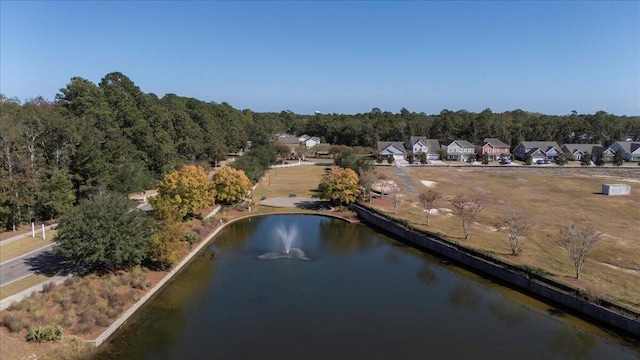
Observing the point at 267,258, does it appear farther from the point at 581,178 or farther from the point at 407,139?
the point at 407,139

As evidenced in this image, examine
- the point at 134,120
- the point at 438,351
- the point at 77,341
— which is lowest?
the point at 438,351

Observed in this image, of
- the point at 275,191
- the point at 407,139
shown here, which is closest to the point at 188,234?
the point at 275,191

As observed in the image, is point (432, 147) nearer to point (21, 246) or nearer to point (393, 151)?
point (393, 151)

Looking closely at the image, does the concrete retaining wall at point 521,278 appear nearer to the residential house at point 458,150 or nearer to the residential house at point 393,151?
the residential house at point 393,151

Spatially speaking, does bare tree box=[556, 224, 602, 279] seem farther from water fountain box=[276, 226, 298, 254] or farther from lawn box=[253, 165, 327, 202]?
lawn box=[253, 165, 327, 202]

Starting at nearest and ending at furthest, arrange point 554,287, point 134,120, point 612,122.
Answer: point 554,287
point 134,120
point 612,122

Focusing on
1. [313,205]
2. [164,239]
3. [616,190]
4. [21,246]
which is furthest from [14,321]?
[616,190]

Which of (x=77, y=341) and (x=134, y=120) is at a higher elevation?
(x=134, y=120)
